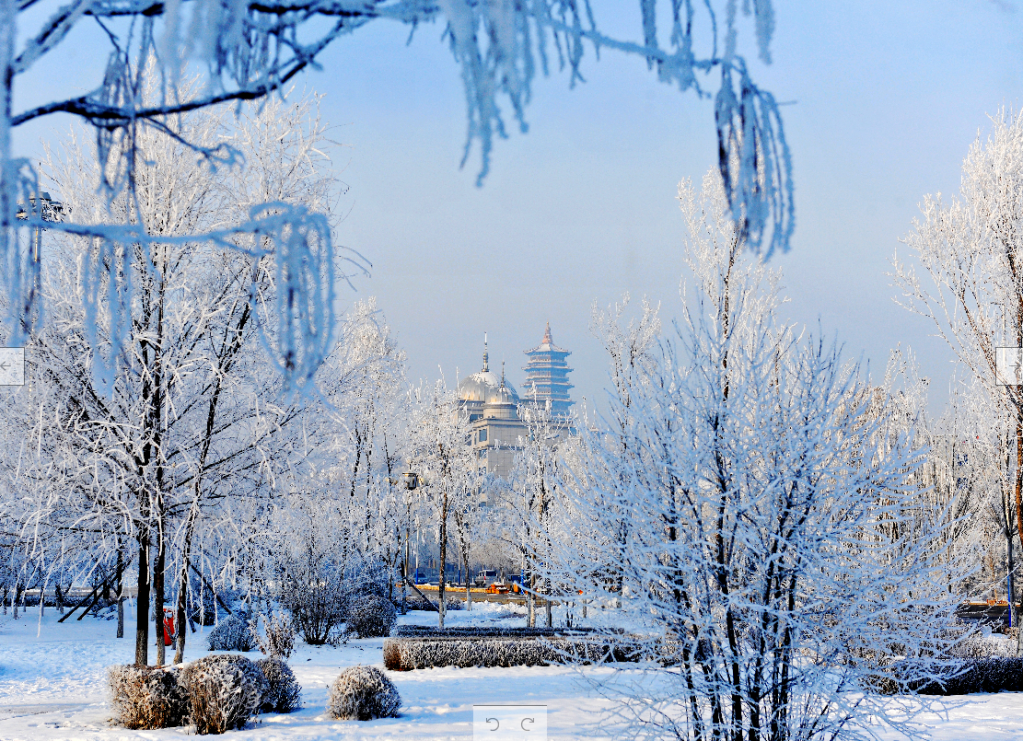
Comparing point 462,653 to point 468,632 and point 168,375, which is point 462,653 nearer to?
point 468,632

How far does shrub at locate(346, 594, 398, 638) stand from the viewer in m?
20.2

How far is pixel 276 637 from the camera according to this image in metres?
15.5

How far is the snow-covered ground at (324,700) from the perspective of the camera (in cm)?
941

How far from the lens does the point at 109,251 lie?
244 cm

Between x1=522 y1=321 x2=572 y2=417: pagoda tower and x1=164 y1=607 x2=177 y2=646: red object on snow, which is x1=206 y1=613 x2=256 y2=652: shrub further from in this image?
x1=522 y1=321 x2=572 y2=417: pagoda tower

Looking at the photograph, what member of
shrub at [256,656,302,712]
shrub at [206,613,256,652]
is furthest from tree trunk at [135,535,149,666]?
shrub at [206,613,256,652]

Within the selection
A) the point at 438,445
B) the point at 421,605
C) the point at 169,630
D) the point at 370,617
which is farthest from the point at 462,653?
the point at 421,605

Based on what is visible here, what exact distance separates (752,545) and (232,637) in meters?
13.9

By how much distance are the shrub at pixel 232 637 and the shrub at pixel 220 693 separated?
799cm

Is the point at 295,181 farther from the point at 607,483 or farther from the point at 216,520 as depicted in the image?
the point at 607,483

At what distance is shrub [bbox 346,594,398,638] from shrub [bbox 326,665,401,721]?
31.4 ft

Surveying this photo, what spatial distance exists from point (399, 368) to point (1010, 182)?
18.9 meters

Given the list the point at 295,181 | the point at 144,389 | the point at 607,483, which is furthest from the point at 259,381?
the point at 607,483

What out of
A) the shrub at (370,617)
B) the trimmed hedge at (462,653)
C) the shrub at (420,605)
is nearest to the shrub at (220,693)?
the trimmed hedge at (462,653)
